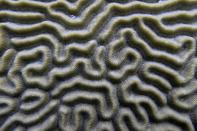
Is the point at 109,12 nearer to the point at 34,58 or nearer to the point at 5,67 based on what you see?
the point at 34,58

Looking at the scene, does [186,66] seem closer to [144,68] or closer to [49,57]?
[144,68]

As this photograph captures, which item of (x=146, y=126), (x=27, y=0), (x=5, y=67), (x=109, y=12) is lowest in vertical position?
(x=146, y=126)

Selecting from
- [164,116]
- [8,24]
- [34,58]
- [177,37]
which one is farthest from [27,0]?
[164,116]

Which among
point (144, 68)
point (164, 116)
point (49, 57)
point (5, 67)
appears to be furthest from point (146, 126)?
point (5, 67)

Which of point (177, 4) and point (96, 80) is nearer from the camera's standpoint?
point (96, 80)

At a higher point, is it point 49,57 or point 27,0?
point 27,0

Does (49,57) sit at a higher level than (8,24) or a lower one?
lower
